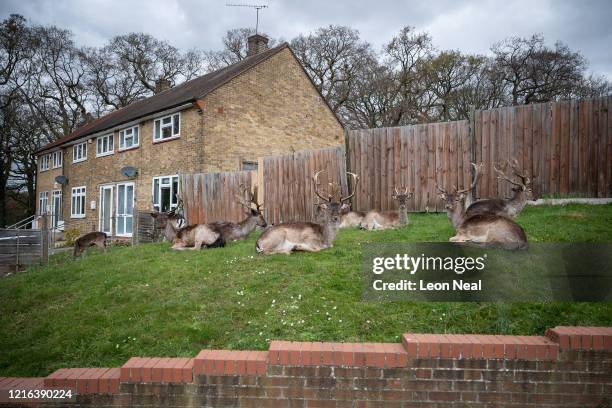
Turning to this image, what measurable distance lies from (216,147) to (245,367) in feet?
49.5

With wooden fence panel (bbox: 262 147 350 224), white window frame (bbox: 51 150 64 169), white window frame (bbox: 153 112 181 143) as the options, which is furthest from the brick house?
wooden fence panel (bbox: 262 147 350 224)

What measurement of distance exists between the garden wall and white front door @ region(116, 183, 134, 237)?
1815 cm

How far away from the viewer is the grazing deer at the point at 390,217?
988 centimetres

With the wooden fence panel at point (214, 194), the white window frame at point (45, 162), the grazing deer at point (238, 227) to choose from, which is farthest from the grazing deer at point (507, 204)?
the white window frame at point (45, 162)

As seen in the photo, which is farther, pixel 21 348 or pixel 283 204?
pixel 283 204

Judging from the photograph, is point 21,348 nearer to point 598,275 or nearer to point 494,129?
point 598,275

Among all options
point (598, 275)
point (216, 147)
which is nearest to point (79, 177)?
point (216, 147)

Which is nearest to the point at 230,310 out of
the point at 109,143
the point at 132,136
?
the point at 132,136

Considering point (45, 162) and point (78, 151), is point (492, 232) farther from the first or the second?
point (45, 162)

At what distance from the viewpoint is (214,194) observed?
47.9ft

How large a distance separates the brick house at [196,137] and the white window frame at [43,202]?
501 centimetres

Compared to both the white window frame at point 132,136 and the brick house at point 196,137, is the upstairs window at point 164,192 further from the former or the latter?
the white window frame at point 132,136

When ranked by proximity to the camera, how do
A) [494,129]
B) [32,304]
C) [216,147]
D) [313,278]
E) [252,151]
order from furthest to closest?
[252,151], [216,147], [494,129], [32,304], [313,278]

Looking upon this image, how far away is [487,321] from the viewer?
4.08m
